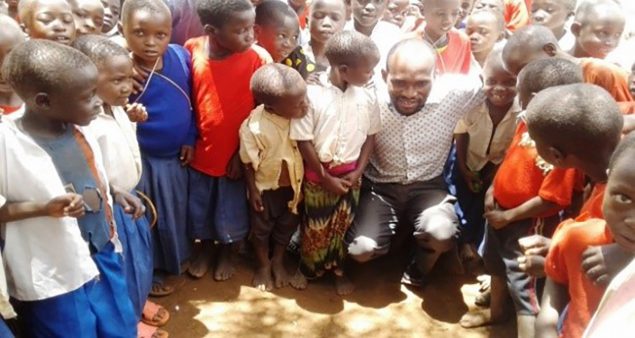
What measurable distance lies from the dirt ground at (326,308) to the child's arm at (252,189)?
51 centimetres

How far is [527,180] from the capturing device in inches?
99.4

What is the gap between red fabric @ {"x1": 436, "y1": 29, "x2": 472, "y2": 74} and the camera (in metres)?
3.77

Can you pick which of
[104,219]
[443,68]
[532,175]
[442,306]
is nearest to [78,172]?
[104,219]

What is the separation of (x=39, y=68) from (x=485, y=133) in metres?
2.11

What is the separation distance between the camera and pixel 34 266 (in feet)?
Result: 6.68

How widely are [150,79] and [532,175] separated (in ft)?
6.01

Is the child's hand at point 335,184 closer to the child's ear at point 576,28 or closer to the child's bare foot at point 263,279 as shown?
the child's bare foot at point 263,279

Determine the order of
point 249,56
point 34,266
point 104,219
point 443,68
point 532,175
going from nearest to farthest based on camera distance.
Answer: point 34,266 → point 104,219 → point 532,175 → point 249,56 → point 443,68

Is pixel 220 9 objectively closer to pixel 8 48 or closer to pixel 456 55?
pixel 8 48

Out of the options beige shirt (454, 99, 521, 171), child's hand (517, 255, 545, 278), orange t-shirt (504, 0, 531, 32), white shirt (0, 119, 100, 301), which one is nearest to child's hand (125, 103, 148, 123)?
white shirt (0, 119, 100, 301)

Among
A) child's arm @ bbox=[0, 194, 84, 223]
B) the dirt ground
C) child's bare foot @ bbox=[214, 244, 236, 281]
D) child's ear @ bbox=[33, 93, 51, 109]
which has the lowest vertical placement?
the dirt ground

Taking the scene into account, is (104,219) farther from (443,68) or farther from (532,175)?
(443,68)

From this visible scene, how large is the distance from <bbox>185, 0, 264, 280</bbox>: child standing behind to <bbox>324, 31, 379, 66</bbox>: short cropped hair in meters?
0.42

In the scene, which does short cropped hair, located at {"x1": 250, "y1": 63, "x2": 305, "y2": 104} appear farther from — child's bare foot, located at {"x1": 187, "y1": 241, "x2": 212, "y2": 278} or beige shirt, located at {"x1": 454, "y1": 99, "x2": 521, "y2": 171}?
child's bare foot, located at {"x1": 187, "y1": 241, "x2": 212, "y2": 278}
